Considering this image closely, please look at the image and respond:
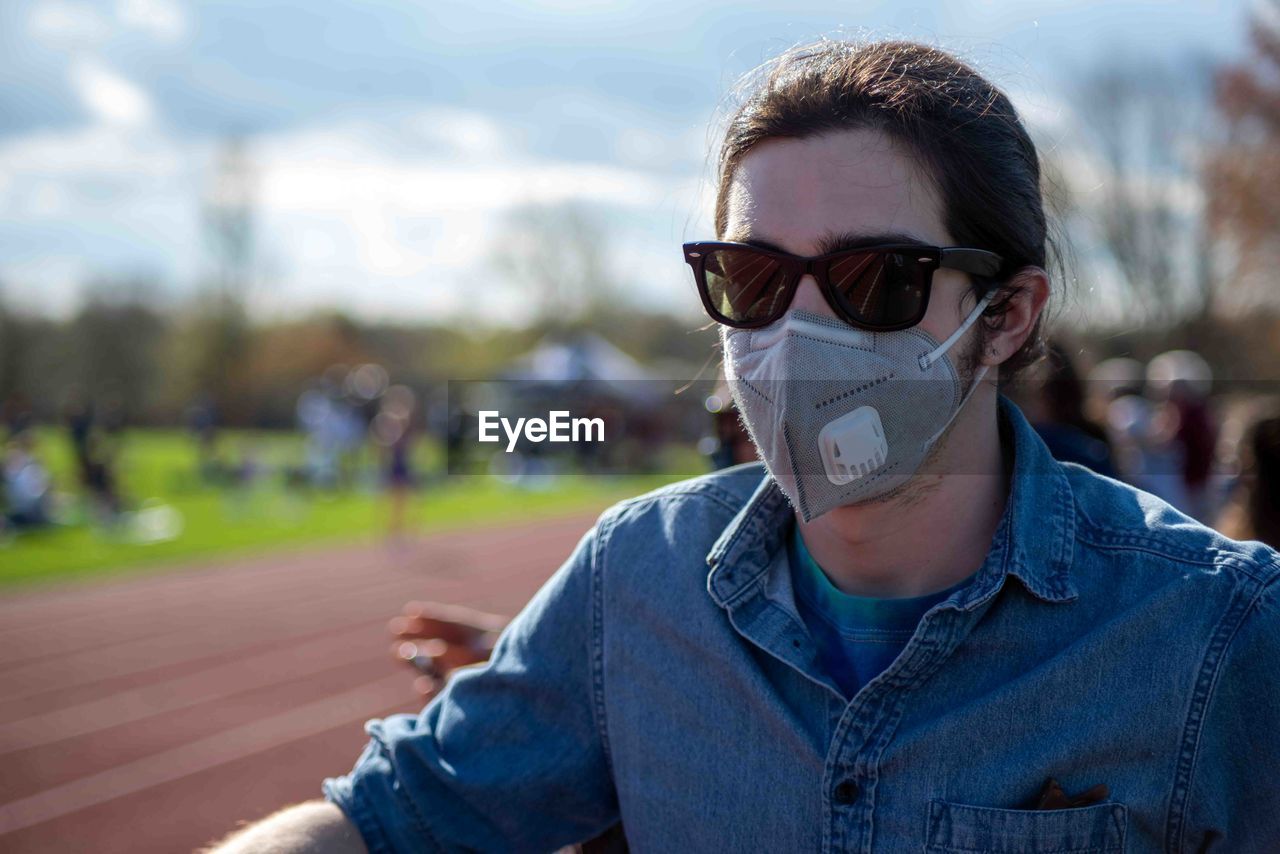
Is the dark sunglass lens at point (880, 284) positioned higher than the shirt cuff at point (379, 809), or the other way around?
the dark sunglass lens at point (880, 284)

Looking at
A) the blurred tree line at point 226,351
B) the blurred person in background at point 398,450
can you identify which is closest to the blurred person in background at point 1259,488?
the blurred person in background at point 398,450

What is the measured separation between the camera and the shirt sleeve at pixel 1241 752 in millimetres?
1388

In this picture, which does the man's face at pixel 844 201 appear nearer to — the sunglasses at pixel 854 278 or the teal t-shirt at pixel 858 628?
the sunglasses at pixel 854 278

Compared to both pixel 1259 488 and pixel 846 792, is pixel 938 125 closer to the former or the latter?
pixel 846 792

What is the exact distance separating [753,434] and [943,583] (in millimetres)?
393

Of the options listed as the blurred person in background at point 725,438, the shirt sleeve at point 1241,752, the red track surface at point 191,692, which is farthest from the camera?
the red track surface at point 191,692

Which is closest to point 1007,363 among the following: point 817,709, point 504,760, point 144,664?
point 817,709

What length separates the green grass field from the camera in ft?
45.1

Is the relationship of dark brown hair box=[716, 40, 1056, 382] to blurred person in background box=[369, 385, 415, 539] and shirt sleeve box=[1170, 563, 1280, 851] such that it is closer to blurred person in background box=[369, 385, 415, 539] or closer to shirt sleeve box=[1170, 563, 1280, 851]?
shirt sleeve box=[1170, 563, 1280, 851]

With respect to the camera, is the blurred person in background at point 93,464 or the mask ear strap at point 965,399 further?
the blurred person in background at point 93,464

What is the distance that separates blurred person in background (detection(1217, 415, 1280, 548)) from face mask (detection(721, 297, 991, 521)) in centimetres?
234

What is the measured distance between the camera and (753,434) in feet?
5.80

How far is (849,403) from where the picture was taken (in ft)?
5.54

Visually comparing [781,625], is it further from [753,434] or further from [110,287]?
[110,287]
